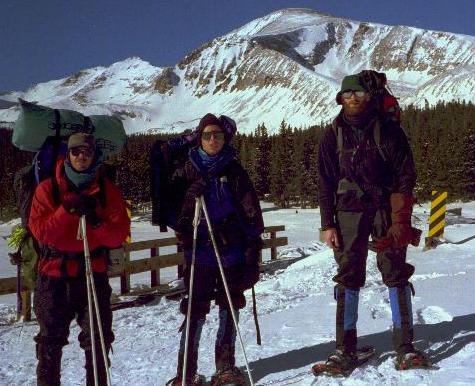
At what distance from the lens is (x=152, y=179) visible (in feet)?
12.5

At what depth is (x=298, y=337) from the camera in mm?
4984

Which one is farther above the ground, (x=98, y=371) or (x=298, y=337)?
(x=98, y=371)

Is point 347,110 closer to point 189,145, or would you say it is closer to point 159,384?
point 189,145

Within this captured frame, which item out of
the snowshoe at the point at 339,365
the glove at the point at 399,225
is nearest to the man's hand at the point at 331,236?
the glove at the point at 399,225

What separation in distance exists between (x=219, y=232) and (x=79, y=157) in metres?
1.09

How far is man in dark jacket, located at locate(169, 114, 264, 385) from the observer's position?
384 centimetres

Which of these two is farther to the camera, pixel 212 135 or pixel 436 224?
pixel 436 224

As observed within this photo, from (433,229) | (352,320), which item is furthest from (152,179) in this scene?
(433,229)

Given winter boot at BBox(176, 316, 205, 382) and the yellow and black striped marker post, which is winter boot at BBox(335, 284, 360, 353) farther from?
the yellow and black striped marker post

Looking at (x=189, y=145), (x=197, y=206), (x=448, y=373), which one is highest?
(x=189, y=145)

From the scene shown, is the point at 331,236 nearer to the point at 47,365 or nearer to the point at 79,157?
the point at 79,157

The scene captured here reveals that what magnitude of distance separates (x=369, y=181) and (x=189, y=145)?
1318 mm

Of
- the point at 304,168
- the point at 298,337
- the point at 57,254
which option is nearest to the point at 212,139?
the point at 57,254

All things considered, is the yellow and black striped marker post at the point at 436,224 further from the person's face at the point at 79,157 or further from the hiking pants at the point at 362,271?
the person's face at the point at 79,157
